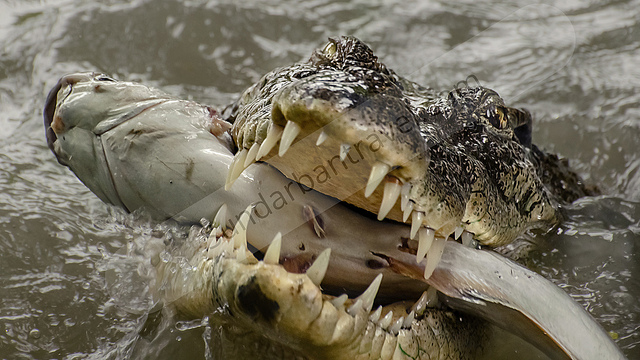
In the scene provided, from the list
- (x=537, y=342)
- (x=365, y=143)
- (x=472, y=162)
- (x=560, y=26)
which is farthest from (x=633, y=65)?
(x=365, y=143)

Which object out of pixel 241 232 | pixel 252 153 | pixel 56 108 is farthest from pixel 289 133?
pixel 56 108

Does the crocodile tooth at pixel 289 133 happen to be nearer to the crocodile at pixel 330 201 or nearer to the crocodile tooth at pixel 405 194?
the crocodile at pixel 330 201

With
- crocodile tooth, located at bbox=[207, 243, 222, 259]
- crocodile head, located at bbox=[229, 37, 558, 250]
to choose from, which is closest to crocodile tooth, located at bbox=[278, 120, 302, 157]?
crocodile head, located at bbox=[229, 37, 558, 250]

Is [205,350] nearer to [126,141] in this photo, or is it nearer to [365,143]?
[126,141]

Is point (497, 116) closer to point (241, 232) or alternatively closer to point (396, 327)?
point (396, 327)

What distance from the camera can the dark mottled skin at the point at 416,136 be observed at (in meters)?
1.60

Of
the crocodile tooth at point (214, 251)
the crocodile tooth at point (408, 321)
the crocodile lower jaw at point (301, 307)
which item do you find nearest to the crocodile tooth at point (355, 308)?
the crocodile lower jaw at point (301, 307)

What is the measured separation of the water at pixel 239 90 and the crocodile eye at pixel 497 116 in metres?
0.72

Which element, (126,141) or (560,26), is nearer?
(126,141)

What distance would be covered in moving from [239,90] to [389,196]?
11.1ft

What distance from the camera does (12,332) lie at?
2301mm

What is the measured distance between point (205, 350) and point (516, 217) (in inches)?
56.0

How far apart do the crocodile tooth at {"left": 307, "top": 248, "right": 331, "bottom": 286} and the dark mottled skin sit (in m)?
0.26

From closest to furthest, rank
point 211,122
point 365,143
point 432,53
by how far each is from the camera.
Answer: point 365,143
point 211,122
point 432,53
